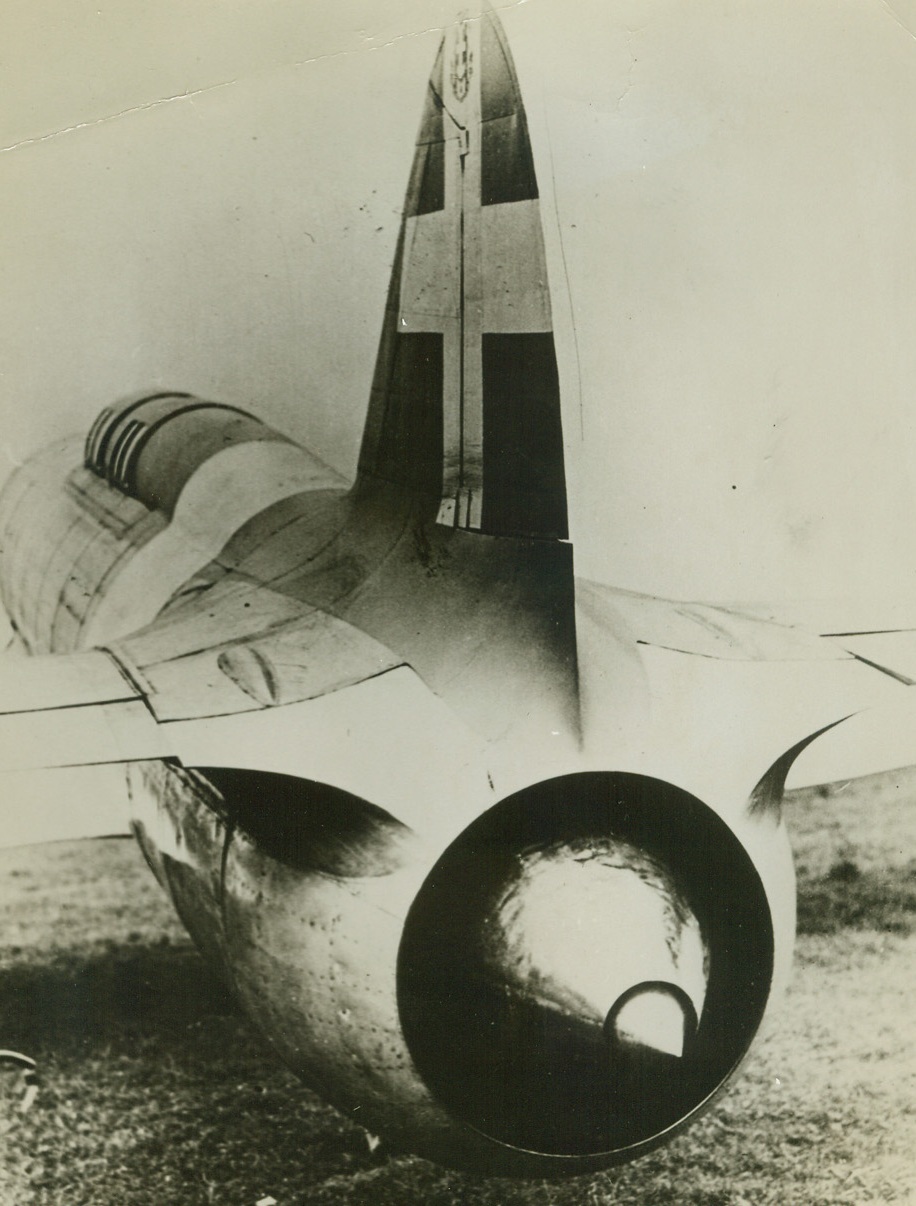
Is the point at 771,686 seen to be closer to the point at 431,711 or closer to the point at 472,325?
the point at 431,711

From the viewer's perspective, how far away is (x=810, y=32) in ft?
4.45

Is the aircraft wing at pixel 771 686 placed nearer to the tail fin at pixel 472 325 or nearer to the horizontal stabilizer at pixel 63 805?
the tail fin at pixel 472 325

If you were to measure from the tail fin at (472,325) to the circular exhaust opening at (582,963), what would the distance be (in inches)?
15.7

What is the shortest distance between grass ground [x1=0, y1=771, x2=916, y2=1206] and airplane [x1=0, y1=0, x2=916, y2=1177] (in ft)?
0.17

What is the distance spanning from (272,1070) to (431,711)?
499mm

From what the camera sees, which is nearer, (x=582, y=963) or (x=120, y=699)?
(x=120, y=699)

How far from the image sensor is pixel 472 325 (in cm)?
130

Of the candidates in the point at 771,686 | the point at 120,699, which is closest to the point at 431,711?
the point at 120,699

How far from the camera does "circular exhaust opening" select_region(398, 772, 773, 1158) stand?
132cm

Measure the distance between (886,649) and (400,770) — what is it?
2.34 ft

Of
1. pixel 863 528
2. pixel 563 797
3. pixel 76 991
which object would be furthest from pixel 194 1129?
pixel 863 528

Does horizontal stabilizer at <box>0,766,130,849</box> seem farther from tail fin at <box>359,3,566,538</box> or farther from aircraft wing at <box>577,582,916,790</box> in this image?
aircraft wing at <box>577,582,916,790</box>

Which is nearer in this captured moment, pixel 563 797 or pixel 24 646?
pixel 24 646

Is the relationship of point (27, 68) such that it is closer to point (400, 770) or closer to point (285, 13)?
point (285, 13)
